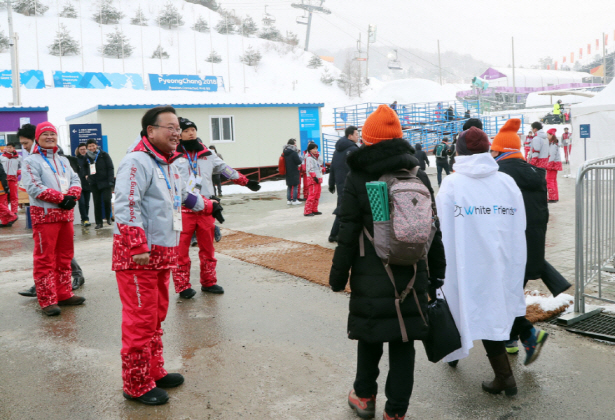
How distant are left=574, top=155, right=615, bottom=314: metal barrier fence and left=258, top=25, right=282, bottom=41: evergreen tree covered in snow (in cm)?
7472

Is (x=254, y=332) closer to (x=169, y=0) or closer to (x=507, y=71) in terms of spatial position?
(x=507, y=71)

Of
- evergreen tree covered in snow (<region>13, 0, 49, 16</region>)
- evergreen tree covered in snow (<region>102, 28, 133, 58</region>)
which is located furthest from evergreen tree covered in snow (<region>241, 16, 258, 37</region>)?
evergreen tree covered in snow (<region>13, 0, 49, 16</region>)

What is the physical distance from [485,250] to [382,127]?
1.16m

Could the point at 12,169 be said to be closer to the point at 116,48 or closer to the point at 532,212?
the point at 532,212

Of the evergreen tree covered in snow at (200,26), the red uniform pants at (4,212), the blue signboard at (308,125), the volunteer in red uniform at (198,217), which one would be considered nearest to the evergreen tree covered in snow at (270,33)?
the evergreen tree covered in snow at (200,26)

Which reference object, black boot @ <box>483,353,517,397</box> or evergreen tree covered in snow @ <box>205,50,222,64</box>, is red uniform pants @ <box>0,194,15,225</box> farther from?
evergreen tree covered in snow @ <box>205,50,222,64</box>

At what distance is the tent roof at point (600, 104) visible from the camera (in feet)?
55.8

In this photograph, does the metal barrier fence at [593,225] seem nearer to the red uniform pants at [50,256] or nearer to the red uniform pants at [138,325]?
the red uniform pants at [138,325]

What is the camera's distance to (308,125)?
2369cm

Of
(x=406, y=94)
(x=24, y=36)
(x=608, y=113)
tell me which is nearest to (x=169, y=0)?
(x=24, y=36)

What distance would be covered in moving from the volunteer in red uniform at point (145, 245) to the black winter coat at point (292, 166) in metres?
11.1

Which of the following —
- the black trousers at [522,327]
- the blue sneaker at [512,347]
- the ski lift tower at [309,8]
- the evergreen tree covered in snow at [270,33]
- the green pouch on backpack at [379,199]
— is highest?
the ski lift tower at [309,8]

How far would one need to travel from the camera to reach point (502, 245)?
3.41m

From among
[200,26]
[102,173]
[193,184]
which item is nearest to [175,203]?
[193,184]
